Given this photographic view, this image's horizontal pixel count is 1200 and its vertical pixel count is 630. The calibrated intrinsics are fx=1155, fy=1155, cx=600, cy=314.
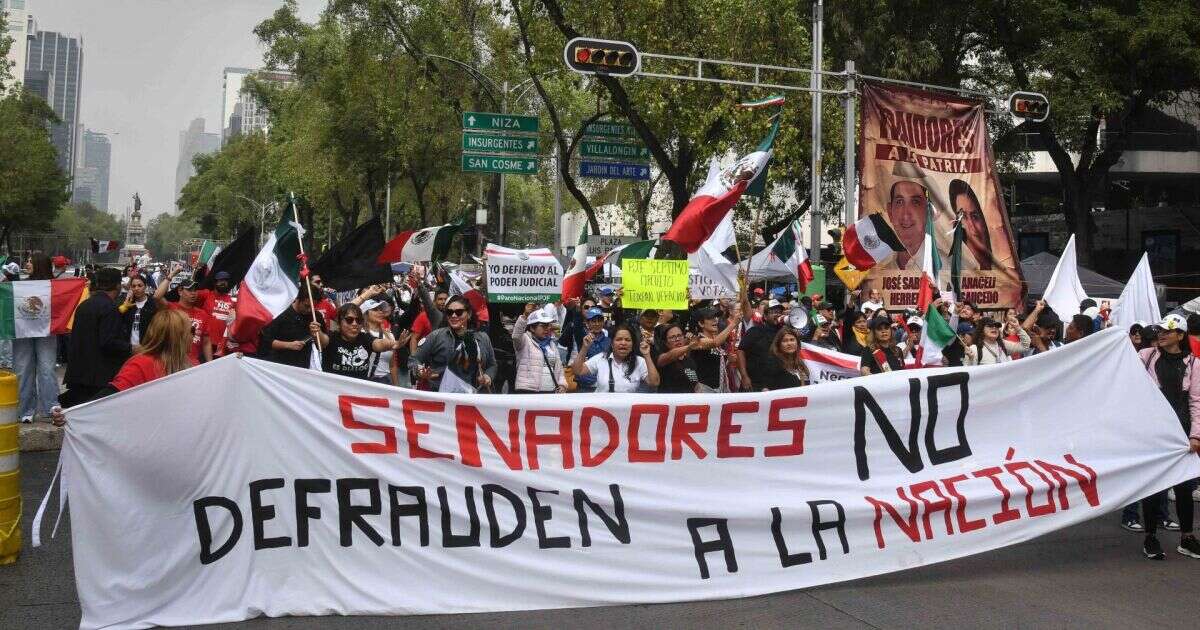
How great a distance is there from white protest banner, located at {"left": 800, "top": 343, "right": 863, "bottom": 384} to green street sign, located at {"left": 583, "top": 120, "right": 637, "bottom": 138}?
1641cm

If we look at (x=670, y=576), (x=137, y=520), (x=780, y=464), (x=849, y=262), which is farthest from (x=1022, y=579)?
(x=849, y=262)

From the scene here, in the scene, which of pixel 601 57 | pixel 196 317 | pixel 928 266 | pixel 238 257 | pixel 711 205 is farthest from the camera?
pixel 601 57

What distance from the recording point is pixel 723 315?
12.7 metres

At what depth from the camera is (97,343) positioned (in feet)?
30.6

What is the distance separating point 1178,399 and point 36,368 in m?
10.7

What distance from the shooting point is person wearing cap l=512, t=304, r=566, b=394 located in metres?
10.2

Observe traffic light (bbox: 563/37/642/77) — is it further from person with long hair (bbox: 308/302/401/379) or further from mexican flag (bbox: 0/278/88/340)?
person with long hair (bbox: 308/302/401/379)

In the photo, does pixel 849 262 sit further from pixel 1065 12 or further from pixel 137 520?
pixel 1065 12

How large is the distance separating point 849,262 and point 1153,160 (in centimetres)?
2833

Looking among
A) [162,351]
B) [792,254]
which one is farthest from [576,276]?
[162,351]

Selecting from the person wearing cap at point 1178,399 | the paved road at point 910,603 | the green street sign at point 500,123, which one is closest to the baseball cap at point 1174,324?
the person wearing cap at point 1178,399

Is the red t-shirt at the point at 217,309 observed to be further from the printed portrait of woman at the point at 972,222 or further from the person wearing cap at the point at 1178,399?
the printed portrait of woman at the point at 972,222

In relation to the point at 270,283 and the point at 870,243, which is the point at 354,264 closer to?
the point at 270,283

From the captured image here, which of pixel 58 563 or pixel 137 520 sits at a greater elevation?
pixel 137 520
